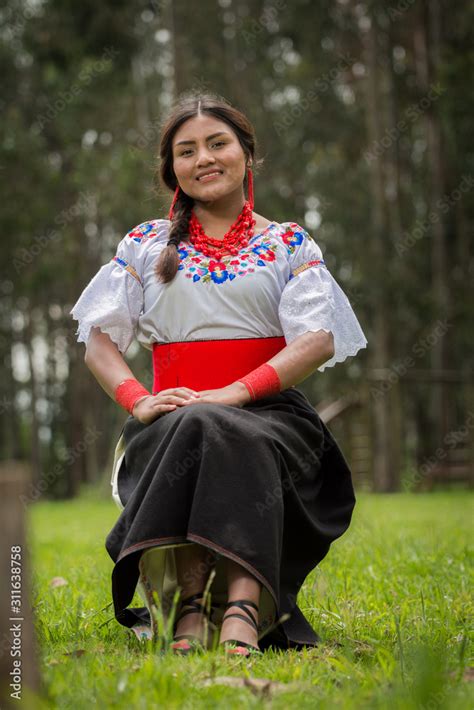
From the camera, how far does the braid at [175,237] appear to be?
130 inches

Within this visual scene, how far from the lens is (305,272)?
333 cm

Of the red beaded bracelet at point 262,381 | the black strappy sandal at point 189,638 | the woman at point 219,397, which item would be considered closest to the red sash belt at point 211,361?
the woman at point 219,397

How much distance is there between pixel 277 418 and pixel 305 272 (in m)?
0.55

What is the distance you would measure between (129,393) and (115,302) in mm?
343

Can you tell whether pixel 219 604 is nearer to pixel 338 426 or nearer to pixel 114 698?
pixel 114 698

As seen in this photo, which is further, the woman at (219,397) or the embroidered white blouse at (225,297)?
the embroidered white blouse at (225,297)

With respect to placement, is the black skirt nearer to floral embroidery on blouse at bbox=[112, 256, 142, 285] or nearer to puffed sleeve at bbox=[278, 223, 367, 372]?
puffed sleeve at bbox=[278, 223, 367, 372]

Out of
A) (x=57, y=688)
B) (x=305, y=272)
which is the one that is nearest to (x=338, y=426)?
(x=305, y=272)

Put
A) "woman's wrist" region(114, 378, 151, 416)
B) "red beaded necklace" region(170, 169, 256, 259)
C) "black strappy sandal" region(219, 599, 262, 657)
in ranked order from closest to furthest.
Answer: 1. "black strappy sandal" region(219, 599, 262, 657)
2. "woman's wrist" region(114, 378, 151, 416)
3. "red beaded necklace" region(170, 169, 256, 259)

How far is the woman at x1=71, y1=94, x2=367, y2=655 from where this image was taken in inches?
107

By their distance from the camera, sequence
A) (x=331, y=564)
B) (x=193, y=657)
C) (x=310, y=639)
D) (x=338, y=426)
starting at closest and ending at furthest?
(x=193, y=657)
(x=310, y=639)
(x=331, y=564)
(x=338, y=426)

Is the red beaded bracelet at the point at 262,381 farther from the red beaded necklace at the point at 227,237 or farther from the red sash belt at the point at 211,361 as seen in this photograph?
the red beaded necklace at the point at 227,237

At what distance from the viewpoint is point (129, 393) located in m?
3.17

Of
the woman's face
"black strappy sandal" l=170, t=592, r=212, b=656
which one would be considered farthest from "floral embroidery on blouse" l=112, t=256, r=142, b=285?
"black strappy sandal" l=170, t=592, r=212, b=656
